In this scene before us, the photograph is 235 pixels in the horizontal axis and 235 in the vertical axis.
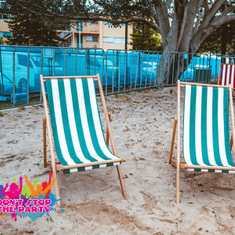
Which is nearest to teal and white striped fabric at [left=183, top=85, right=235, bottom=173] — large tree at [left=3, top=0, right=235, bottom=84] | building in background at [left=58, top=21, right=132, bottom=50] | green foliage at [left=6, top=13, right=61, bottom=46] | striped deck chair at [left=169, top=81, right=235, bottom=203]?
striped deck chair at [left=169, top=81, right=235, bottom=203]

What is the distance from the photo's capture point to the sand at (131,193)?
2.46 m

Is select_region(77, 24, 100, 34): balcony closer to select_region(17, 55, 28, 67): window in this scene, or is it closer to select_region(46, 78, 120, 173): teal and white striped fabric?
select_region(17, 55, 28, 67): window

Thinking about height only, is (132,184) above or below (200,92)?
below

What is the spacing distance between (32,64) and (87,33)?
114 ft

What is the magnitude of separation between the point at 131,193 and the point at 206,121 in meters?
1.32

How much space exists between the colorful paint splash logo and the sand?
9cm

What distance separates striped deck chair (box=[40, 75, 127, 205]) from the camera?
3.17m

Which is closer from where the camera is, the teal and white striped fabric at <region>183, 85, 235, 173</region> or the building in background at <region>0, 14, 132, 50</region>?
the teal and white striped fabric at <region>183, 85, 235, 173</region>

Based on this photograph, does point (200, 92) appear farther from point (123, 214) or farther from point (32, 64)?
point (32, 64)

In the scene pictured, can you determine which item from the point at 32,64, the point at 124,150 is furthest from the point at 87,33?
the point at 124,150

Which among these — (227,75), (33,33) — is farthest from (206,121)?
(33,33)

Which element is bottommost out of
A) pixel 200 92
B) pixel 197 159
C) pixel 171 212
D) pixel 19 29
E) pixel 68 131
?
pixel 171 212

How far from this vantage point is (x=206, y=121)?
3547 mm

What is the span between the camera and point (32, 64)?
8430 mm
